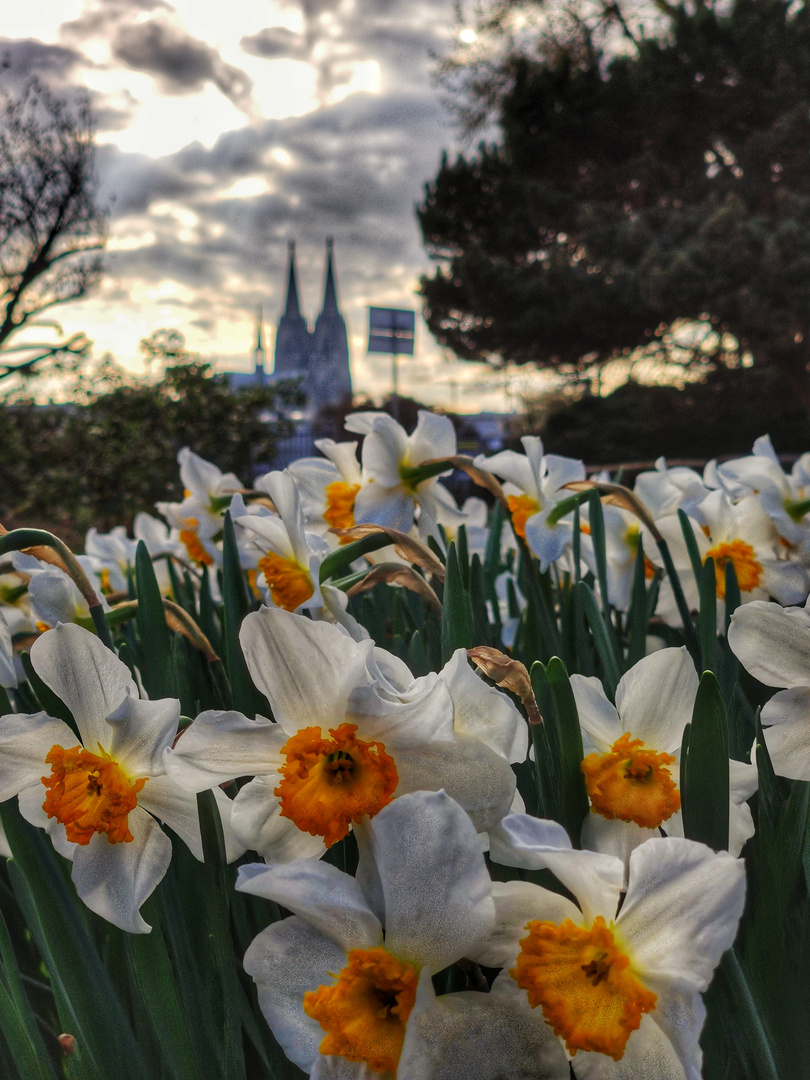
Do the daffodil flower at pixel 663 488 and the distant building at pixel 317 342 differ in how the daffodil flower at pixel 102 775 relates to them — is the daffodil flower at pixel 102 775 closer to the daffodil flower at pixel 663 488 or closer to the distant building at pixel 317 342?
the daffodil flower at pixel 663 488

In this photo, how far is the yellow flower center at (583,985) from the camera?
273 mm

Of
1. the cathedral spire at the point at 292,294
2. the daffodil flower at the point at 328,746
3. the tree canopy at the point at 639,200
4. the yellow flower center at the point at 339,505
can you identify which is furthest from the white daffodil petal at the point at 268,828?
the cathedral spire at the point at 292,294

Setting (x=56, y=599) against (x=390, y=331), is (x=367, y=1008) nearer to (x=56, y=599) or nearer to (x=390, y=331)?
(x=56, y=599)

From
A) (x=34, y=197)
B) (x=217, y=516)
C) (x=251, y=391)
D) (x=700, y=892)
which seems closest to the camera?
(x=700, y=892)

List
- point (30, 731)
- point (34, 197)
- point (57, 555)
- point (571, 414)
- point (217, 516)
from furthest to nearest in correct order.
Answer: point (571, 414) → point (34, 197) → point (217, 516) → point (57, 555) → point (30, 731)

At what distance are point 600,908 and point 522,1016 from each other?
5 cm

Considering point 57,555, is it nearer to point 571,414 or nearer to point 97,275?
point 97,275

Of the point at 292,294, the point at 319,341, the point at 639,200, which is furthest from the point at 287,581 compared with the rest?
the point at 292,294

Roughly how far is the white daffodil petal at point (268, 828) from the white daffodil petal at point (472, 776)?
2.6 inches

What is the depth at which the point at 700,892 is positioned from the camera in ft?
0.90

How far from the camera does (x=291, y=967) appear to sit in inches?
12.2

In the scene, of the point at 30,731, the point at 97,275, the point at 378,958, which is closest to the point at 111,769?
the point at 30,731

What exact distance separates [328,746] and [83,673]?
13 cm

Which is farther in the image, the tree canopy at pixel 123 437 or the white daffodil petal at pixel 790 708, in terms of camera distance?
the tree canopy at pixel 123 437
